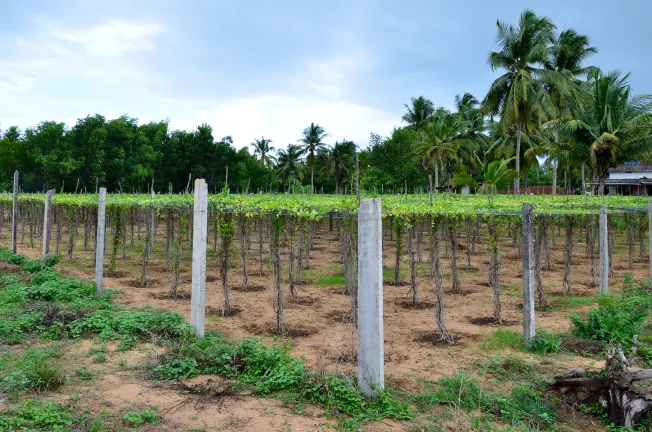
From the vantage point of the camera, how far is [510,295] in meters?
→ 11.9

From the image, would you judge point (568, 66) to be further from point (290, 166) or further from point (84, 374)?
point (84, 374)

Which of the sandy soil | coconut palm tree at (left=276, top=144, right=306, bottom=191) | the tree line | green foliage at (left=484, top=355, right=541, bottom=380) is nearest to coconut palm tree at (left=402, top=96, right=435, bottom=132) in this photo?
the tree line

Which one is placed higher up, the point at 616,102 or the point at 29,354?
the point at 616,102

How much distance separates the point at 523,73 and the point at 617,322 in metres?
26.2

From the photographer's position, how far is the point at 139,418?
466cm

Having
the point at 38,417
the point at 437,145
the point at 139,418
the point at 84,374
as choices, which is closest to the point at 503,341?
the point at 139,418

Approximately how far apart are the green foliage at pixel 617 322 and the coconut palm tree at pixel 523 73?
2454 cm

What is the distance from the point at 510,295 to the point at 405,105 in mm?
39114

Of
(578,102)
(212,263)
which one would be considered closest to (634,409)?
(212,263)

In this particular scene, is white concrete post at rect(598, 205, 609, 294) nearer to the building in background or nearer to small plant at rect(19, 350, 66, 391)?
small plant at rect(19, 350, 66, 391)

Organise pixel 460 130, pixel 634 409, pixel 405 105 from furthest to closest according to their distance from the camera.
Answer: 1. pixel 405 105
2. pixel 460 130
3. pixel 634 409

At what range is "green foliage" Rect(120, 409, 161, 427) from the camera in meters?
4.62

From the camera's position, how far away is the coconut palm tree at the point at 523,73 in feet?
97.8

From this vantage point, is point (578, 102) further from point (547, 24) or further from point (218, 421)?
point (218, 421)
